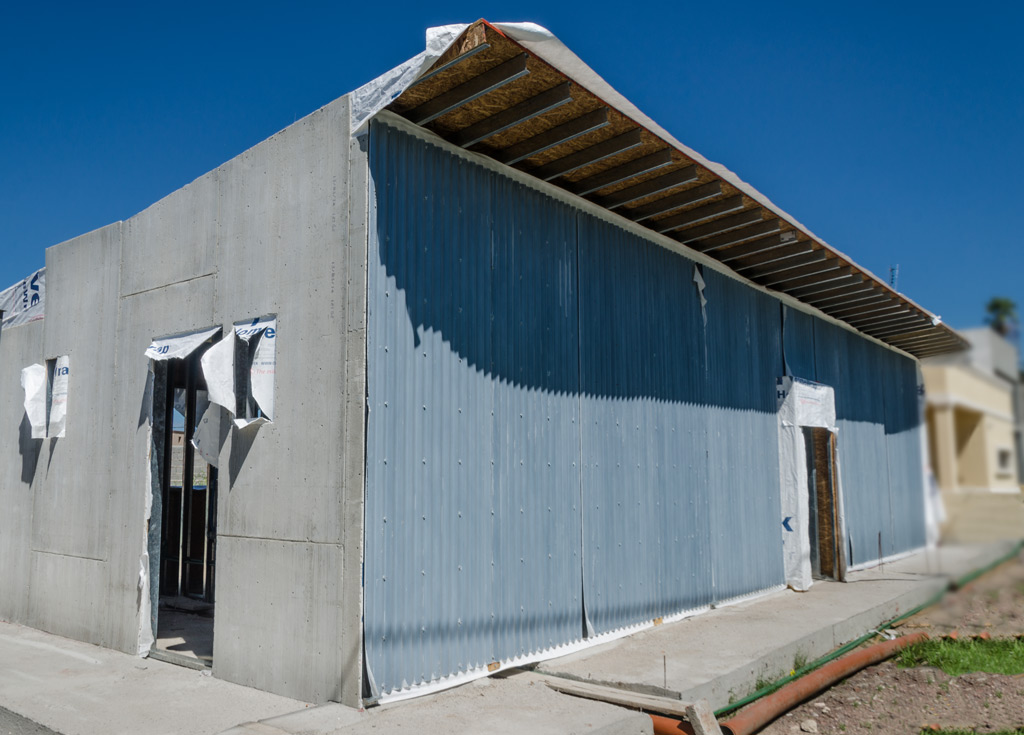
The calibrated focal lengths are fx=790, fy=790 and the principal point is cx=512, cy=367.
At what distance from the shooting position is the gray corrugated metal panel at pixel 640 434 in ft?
25.9

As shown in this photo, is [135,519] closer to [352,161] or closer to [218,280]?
[218,280]

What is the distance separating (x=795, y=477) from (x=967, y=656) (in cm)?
429

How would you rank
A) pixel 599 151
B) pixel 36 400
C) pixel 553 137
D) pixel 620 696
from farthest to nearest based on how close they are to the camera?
pixel 36 400 < pixel 599 151 < pixel 553 137 < pixel 620 696

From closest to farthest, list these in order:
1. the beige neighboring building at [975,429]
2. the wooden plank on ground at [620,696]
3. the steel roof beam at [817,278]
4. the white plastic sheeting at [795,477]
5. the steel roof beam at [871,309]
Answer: the beige neighboring building at [975,429] < the wooden plank on ground at [620,696] < the steel roof beam at [817,278] < the white plastic sheeting at [795,477] < the steel roof beam at [871,309]

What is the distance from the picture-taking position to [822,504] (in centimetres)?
1252

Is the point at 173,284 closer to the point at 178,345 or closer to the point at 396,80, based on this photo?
the point at 178,345

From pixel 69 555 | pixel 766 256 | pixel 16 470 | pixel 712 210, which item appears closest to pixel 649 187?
pixel 712 210

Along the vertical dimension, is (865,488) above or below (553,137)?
below

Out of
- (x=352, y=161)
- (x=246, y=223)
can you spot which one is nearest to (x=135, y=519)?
(x=246, y=223)

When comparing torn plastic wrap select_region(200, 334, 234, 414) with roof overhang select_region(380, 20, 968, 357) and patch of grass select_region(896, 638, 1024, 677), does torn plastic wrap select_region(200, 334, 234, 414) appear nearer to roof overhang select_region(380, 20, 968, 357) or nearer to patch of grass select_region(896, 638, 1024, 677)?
roof overhang select_region(380, 20, 968, 357)

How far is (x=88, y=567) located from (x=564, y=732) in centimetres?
561

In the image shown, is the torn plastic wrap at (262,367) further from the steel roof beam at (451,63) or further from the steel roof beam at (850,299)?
the steel roof beam at (850,299)

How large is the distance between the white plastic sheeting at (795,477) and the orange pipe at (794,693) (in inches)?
131

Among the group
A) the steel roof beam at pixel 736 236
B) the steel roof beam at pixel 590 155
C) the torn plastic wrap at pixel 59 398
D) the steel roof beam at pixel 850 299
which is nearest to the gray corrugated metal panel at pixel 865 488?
the steel roof beam at pixel 850 299
